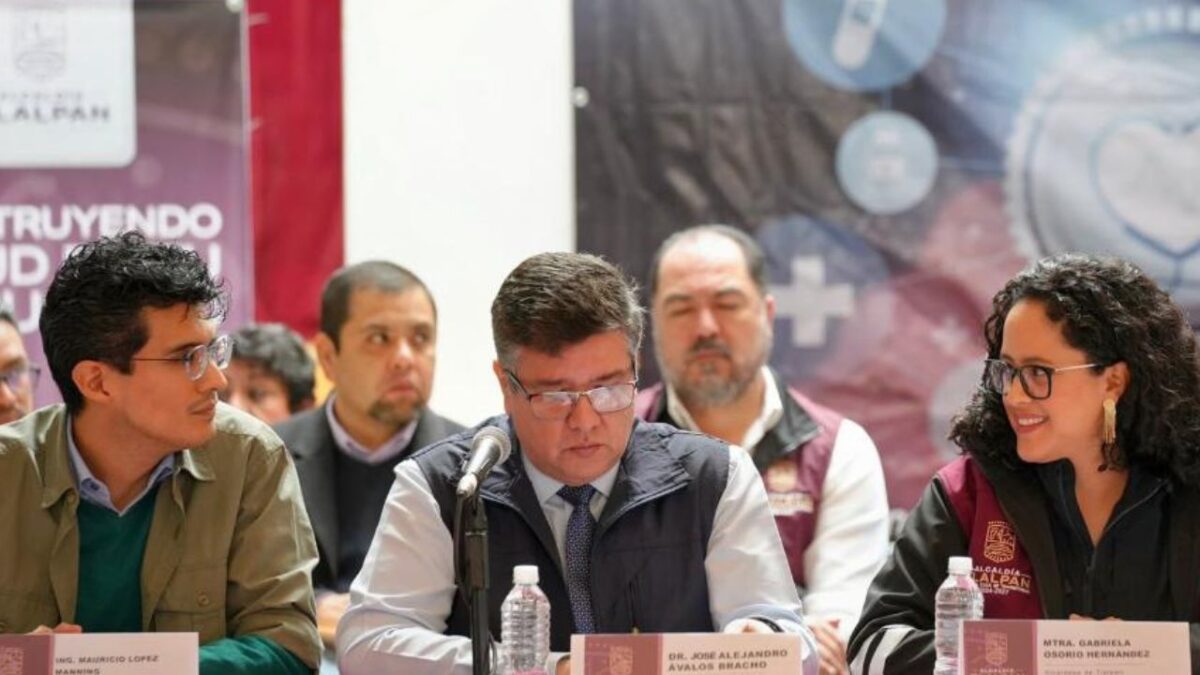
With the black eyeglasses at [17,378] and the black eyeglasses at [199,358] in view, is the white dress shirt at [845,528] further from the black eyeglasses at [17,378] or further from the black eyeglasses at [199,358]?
the black eyeglasses at [17,378]

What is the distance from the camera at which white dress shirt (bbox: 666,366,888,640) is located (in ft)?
12.9

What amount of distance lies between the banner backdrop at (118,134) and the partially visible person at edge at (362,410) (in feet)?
2.35

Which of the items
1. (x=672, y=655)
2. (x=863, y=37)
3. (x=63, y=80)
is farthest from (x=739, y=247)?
(x=672, y=655)

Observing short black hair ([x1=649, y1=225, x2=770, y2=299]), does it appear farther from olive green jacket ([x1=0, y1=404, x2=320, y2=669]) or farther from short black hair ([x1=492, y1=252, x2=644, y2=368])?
olive green jacket ([x1=0, y1=404, x2=320, y2=669])

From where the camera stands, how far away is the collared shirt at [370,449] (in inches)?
175

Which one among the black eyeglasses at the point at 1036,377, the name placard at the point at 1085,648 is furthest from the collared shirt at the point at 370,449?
the name placard at the point at 1085,648

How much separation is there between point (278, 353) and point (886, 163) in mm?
1964

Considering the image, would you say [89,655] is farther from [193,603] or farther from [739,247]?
[739,247]

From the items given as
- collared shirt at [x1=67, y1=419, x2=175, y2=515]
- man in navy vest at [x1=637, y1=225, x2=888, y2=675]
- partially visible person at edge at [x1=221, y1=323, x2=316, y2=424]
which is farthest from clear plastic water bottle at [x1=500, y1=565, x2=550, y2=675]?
partially visible person at edge at [x1=221, y1=323, x2=316, y2=424]

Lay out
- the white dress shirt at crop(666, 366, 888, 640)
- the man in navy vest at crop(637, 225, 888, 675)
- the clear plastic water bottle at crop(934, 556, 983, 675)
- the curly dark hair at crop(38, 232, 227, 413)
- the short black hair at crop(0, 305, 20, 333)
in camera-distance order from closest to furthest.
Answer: the clear plastic water bottle at crop(934, 556, 983, 675), the curly dark hair at crop(38, 232, 227, 413), the white dress shirt at crop(666, 366, 888, 640), the man in navy vest at crop(637, 225, 888, 675), the short black hair at crop(0, 305, 20, 333)

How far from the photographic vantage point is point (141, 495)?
3.01 meters

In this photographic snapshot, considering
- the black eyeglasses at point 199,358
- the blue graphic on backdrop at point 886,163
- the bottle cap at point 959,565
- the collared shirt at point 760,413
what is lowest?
the bottle cap at point 959,565

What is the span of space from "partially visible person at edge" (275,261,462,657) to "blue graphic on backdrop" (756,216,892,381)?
118cm

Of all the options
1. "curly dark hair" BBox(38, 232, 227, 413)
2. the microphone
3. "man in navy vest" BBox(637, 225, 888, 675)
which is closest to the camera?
the microphone
